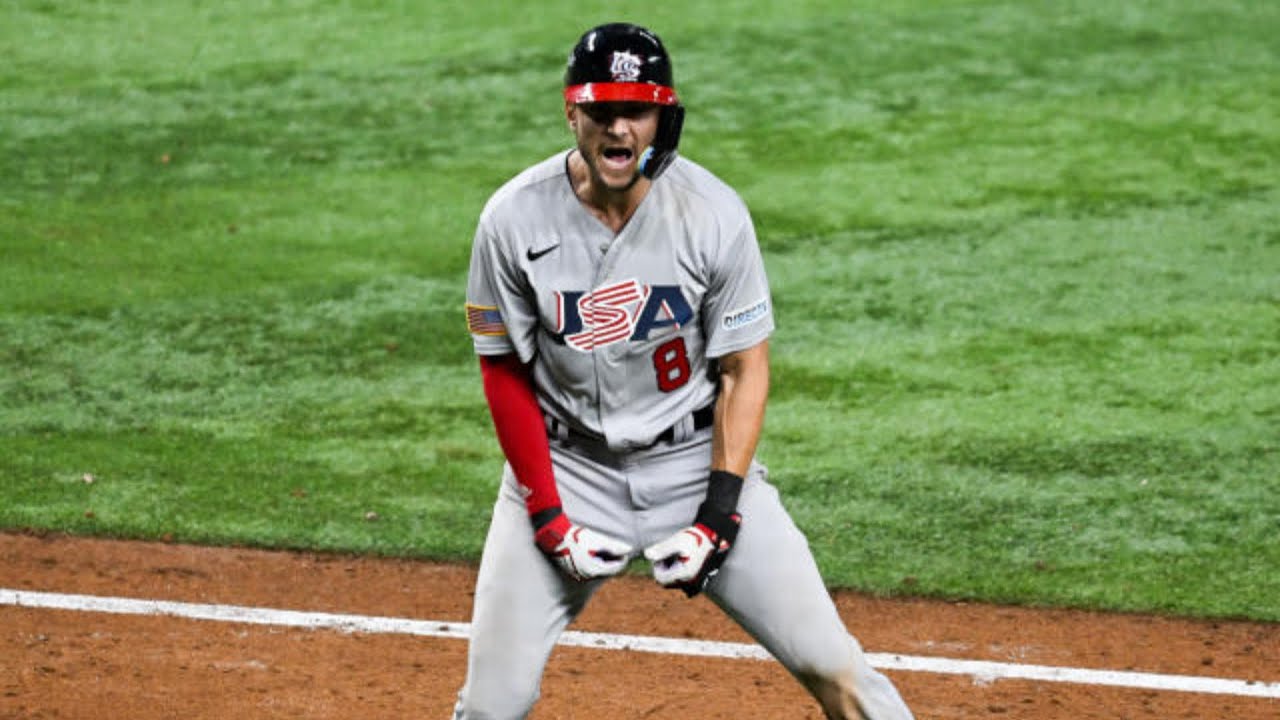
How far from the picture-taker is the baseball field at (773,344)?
6.03 m

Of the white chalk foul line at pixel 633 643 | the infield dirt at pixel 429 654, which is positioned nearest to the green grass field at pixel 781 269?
the infield dirt at pixel 429 654

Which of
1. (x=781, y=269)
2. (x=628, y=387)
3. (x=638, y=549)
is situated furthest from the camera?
(x=781, y=269)

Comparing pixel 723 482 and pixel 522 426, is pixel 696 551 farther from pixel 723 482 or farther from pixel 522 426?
pixel 522 426

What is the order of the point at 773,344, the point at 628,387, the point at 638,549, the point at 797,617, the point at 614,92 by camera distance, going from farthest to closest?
the point at 773,344
the point at 638,549
the point at 628,387
the point at 797,617
the point at 614,92

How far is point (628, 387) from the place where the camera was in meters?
4.29

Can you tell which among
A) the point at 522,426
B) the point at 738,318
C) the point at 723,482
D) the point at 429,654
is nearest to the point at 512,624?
the point at 522,426

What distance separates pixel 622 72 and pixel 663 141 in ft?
0.63

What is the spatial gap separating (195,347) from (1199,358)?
4270mm

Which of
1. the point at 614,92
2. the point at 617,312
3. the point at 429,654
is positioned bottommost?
the point at 429,654

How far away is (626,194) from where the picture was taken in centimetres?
422

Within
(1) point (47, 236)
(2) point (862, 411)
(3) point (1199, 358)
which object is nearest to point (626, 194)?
(2) point (862, 411)

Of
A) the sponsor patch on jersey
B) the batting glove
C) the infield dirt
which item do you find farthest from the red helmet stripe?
the infield dirt

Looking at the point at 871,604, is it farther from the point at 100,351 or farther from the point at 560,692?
the point at 100,351

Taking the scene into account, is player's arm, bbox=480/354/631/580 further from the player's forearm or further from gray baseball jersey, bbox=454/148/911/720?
the player's forearm
